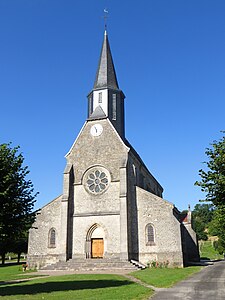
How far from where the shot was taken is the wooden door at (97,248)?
31312 mm

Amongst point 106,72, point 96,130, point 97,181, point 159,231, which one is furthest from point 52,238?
point 106,72

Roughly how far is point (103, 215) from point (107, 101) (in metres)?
13.5

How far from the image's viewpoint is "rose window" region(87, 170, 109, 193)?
3303 cm

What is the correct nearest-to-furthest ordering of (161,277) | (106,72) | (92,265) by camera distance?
(161,277), (92,265), (106,72)

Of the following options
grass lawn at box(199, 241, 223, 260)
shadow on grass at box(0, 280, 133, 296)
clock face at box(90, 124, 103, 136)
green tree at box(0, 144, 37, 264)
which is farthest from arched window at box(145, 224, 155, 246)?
grass lawn at box(199, 241, 223, 260)

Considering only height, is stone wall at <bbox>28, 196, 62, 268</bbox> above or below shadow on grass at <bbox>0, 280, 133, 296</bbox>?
above

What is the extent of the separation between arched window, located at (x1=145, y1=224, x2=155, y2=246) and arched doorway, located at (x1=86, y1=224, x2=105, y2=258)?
14.3 feet

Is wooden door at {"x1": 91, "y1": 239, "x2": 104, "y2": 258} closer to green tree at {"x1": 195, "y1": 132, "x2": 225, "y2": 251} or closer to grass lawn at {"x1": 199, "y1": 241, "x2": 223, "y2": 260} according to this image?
green tree at {"x1": 195, "y1": 132, "x2": 225, "y2": 251}

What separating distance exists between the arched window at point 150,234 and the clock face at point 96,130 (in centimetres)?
1148

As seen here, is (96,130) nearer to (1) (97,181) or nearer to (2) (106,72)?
(1) (97,181)

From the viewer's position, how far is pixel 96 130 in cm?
3547

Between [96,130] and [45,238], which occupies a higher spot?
[96,130]

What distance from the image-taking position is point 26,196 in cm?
1584

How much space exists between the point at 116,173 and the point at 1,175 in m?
18.5
